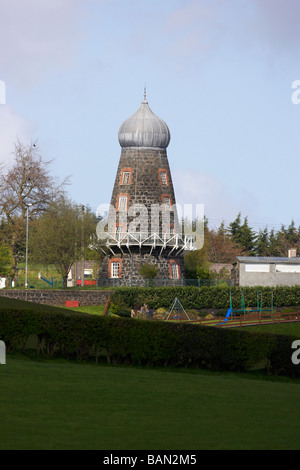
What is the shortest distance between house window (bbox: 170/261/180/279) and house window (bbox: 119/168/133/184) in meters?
7.66

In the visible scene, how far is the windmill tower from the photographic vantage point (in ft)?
202

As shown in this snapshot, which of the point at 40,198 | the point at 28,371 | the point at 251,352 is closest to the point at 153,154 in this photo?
the point at 40,198

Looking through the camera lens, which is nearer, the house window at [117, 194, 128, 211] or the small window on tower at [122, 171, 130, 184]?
the house window at [117, 194, 128, 211]

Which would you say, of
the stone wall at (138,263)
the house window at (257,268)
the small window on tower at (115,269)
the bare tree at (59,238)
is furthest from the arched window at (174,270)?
the bare tree at (59,238)

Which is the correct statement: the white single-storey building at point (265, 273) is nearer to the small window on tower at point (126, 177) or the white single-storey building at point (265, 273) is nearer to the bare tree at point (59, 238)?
the small window on tower at point (126, 177)

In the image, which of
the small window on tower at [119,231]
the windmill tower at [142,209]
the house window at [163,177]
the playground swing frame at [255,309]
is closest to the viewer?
the playground swing frame at [255,309]

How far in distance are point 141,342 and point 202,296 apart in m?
35.2

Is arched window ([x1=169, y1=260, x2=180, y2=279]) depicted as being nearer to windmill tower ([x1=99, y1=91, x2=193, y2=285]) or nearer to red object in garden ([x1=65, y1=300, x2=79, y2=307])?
windmill tower ([x1=99, y1=91, x2=193, y2=285])

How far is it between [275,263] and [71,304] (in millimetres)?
20181

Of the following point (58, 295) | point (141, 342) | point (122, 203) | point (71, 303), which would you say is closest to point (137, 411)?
point (141, 342)

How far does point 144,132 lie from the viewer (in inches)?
2459

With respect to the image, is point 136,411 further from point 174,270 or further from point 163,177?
point 163,177

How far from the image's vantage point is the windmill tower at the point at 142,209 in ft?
202

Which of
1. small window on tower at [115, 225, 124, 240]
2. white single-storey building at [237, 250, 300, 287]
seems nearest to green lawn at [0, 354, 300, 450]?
small window on tower at [115, 225, 124, 240]
